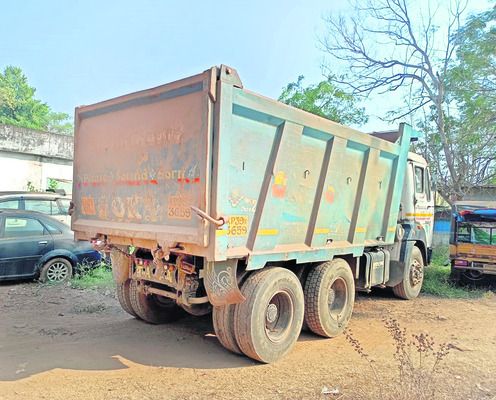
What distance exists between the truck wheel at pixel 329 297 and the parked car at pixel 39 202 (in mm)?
5500

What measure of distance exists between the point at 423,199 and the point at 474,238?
1.57m

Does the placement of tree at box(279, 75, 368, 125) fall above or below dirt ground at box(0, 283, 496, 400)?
above

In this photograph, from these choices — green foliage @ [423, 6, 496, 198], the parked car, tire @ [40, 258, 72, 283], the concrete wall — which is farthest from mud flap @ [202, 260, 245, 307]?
the concrete wall

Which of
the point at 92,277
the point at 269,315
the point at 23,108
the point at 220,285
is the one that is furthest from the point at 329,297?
the point at 23,108

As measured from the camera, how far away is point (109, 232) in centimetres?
454

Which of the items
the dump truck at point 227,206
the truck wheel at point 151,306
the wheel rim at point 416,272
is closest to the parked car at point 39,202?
the truck wheel at point 151,306

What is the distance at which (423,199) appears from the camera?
792 centimetres

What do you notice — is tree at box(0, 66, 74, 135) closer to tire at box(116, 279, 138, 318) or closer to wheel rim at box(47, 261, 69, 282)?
wheel rim at box(47, 261, 69, 282)

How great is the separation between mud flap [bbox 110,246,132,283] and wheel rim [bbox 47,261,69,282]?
10.7 feet

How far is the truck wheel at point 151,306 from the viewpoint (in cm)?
521

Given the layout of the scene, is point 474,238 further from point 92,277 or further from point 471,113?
point 92,277

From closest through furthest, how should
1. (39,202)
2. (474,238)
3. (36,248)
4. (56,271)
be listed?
(36,248) → (56,271) → (474,238) → (39,202)

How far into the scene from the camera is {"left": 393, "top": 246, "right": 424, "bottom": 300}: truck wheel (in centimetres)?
745

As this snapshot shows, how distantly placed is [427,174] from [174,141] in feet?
19.6
